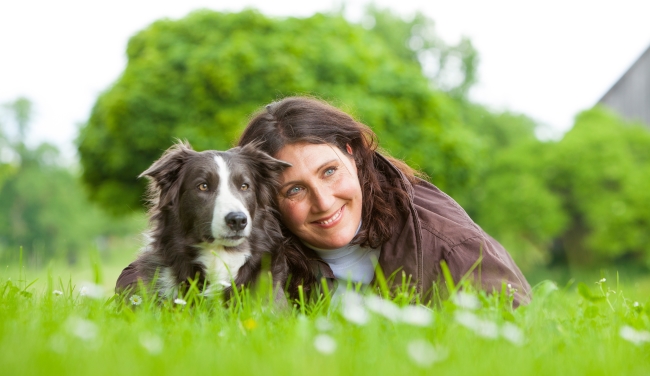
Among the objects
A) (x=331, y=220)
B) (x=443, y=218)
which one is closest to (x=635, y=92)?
(x=443, y=218)

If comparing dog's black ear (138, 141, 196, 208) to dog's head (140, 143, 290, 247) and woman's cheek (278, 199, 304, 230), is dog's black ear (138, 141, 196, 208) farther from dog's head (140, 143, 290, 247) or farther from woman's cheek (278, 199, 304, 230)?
woman's cheek (278, 199, 304, 230)

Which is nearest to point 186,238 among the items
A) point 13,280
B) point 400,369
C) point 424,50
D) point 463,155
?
point 13,280

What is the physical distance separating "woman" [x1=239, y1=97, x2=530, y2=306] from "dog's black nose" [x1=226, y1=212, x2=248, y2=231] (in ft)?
1.67

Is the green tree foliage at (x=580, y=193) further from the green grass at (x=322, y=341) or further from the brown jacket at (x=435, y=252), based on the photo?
the green grass at (x=322, y=341)

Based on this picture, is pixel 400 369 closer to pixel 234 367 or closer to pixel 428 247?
pixel 234 367

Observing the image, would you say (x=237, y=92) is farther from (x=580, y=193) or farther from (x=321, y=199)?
(x=580, y=193)

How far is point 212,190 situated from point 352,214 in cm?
95

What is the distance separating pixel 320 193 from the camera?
385 centimetres

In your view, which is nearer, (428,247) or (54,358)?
(54,358)

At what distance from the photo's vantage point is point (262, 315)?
2697 millimetres

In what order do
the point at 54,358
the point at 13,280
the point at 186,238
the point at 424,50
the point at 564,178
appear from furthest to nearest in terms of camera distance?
the point at 424,50 → the point at 564,178 → the point at 186,238 → the point at 13,280 → the point at 54,358

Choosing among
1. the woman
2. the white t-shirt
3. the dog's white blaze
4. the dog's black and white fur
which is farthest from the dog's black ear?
the white t-shirt

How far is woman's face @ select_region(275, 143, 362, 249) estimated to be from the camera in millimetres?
3893

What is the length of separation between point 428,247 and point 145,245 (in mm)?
1842
